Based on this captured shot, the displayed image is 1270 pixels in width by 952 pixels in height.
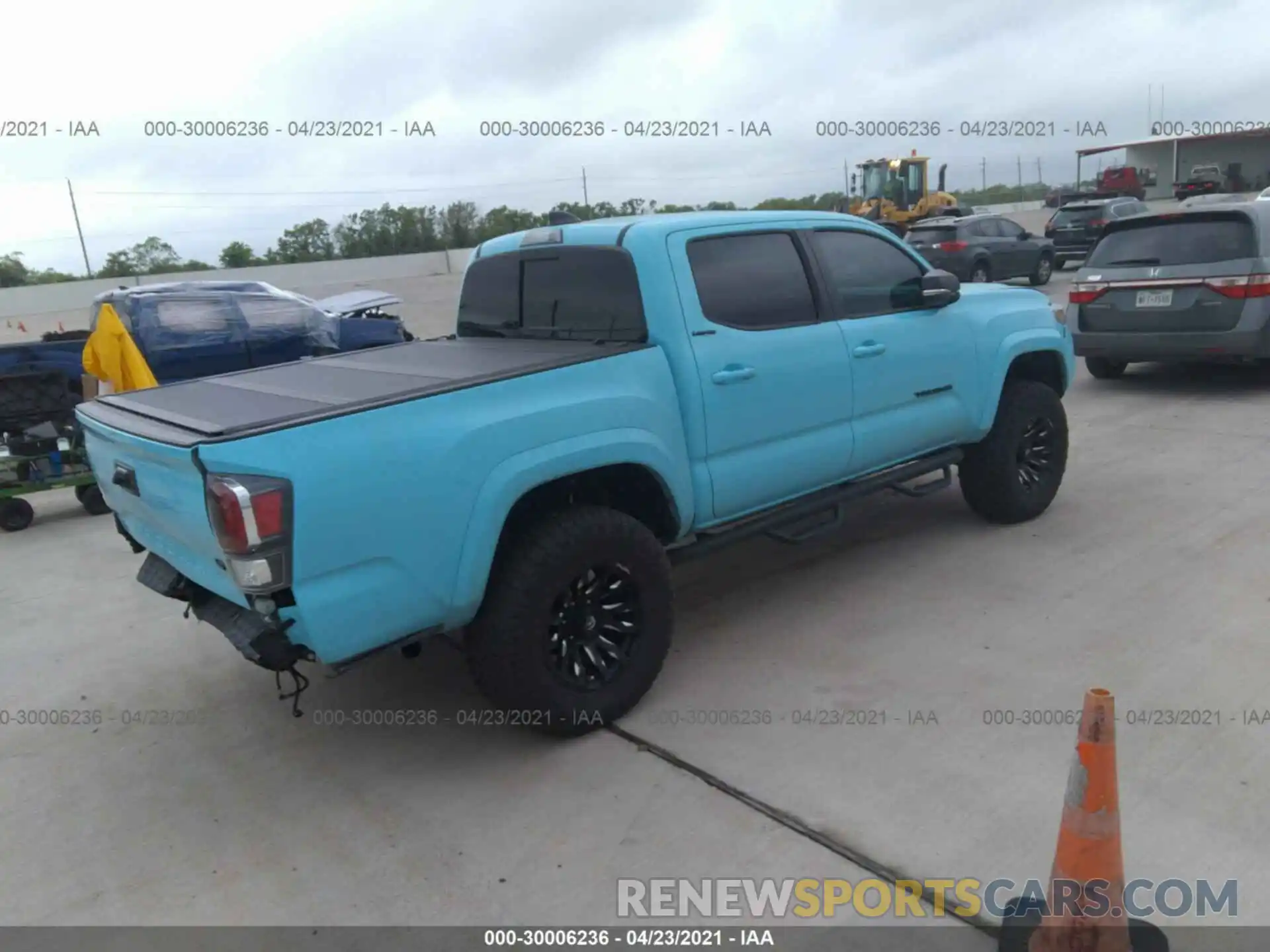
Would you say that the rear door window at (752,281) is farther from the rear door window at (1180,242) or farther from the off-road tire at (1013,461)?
the rear door window at (1180,242)

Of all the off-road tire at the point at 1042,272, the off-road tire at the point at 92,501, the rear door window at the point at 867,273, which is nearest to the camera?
the rear door window at the point at 867,273

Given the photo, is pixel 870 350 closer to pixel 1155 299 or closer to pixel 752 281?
pixel 752 281

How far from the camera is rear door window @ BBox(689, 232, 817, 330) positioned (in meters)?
4.21

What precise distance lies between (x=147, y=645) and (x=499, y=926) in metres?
3.05

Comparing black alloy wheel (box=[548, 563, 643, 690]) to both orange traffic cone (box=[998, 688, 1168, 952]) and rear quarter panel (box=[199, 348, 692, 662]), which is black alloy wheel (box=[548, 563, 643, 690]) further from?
orange traffic cone (box=[998, 688, 1168, 952])

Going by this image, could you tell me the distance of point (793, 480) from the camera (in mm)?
4449

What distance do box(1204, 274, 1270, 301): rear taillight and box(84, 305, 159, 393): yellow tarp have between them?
9011 millimetres

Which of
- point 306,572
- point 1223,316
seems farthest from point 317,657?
point 1223,316

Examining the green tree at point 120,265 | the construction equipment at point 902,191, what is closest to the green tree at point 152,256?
the green tree at point 120,265

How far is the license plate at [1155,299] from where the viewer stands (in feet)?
28.1

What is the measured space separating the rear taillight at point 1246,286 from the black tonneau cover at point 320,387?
6.62 m

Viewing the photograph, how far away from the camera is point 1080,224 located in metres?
20.8

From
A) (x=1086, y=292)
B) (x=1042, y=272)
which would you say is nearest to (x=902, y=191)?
(x=1042, y=272)

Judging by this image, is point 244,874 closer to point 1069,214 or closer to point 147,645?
point 147,645
